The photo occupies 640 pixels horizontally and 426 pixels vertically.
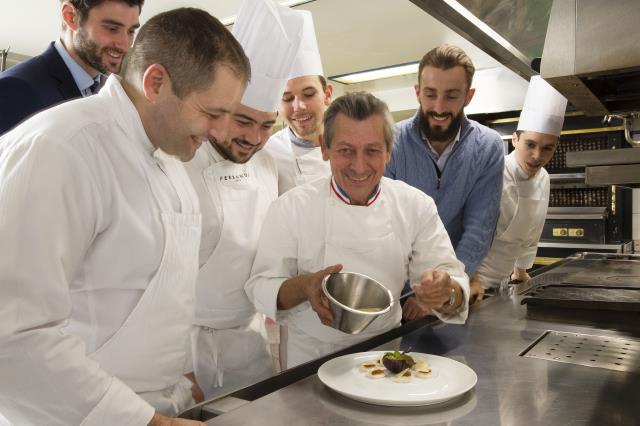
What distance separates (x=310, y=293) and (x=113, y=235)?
0.52m

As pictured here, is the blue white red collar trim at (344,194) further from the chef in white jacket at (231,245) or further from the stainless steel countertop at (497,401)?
the stainless steel countertop at (497,401)

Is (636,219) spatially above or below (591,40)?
below

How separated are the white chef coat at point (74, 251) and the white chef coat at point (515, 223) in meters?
2.34

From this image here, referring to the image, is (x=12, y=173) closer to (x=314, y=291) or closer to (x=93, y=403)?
(x=93, y=403)

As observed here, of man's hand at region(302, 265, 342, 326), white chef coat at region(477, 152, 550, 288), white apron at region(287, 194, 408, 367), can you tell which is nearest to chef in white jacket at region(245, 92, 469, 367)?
white apron at region(287, 194, 408, 367)

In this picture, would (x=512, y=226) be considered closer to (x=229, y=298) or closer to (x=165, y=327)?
(x=229, y=298)

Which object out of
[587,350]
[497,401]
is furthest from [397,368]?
[587,350]

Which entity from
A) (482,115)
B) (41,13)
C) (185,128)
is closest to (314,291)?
(185,128)

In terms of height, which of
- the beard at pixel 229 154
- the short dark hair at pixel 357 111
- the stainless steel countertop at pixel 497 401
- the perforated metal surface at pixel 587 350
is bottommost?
the perforated metal surface at pixel 587 350

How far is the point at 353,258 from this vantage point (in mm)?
1580

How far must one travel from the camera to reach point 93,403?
86 cm

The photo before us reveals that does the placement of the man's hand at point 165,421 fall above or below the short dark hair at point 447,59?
below

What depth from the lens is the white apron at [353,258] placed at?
157 centimetres

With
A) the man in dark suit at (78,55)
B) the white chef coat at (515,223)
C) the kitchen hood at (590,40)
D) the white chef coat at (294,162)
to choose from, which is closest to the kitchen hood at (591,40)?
the kitchen hood at (590,40)
